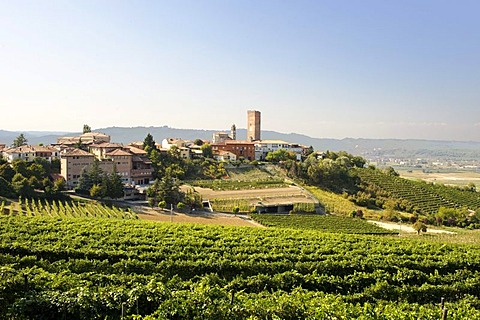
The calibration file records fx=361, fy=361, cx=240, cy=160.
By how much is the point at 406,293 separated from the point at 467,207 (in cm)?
4713

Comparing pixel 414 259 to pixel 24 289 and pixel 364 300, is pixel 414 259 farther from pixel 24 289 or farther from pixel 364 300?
pixel 24 289

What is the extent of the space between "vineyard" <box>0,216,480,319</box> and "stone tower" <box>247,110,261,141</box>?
78208 millimetres

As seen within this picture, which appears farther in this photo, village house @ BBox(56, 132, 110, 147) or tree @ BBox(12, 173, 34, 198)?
village house @ BBox(56, 132, 110, 147)

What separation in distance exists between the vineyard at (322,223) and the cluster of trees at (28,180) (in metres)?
21.8

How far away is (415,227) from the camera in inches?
1484

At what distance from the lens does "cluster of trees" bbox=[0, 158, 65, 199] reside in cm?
3709

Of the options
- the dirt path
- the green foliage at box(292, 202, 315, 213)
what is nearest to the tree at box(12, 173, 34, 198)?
the dirt path

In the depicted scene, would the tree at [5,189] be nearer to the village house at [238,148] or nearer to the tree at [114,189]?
the tree at [114,189]

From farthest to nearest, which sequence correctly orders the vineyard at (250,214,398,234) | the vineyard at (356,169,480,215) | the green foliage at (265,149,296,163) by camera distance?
the green foliage at (265,149,296,163)
the vineyard at (356,169,480,215)
the vineyard at (250,214,398,234)

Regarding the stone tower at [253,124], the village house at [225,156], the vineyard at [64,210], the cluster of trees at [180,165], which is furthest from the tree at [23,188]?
the stone tower at [253,124]

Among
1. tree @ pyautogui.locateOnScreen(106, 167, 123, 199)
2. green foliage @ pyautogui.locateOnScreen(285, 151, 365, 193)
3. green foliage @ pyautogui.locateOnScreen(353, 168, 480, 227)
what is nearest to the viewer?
tree @ pyautogui.locateOnScreen(106, 167, 123, 199)

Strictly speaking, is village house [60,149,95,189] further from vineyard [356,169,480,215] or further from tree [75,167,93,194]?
vineyard [356,169,480,215]

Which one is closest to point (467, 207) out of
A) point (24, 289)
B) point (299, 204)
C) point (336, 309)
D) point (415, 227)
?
point (415, 227)

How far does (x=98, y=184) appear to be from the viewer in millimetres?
41375
